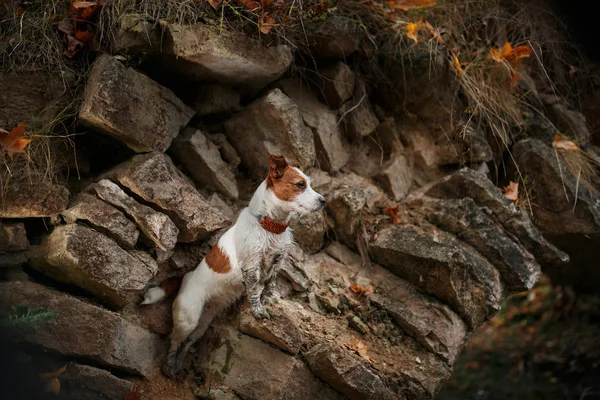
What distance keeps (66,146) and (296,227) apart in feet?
5.67

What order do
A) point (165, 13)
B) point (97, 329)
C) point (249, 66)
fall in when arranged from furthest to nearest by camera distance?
point (249, 66) < point (165, 13) < point (97, 329)

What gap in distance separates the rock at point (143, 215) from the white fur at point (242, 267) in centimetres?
31

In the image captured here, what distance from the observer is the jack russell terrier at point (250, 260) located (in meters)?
2.96

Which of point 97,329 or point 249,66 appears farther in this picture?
point 249,66

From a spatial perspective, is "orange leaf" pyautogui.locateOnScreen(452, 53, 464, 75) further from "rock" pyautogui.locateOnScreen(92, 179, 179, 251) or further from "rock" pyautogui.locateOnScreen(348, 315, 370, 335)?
"rock" pyautogui.locateOnScreen(92, 179, 179, 251)

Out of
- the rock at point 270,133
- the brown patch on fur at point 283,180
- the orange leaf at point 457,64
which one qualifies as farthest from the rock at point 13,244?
the orange leaf at point 457,64

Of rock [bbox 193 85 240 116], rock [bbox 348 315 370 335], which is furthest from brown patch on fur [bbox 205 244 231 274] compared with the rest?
rock [bbox 193 85 240 116]

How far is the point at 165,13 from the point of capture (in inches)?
130

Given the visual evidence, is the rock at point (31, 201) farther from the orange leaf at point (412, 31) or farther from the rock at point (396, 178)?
the orange leaf at point (412, 31)

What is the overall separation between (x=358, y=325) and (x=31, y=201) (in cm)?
233

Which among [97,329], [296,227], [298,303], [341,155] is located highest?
[341,155]

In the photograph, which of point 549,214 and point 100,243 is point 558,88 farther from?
point 100,243

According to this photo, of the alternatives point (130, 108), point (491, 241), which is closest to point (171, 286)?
point (130, 108)

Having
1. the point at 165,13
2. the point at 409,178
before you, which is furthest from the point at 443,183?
the point at 165,13
